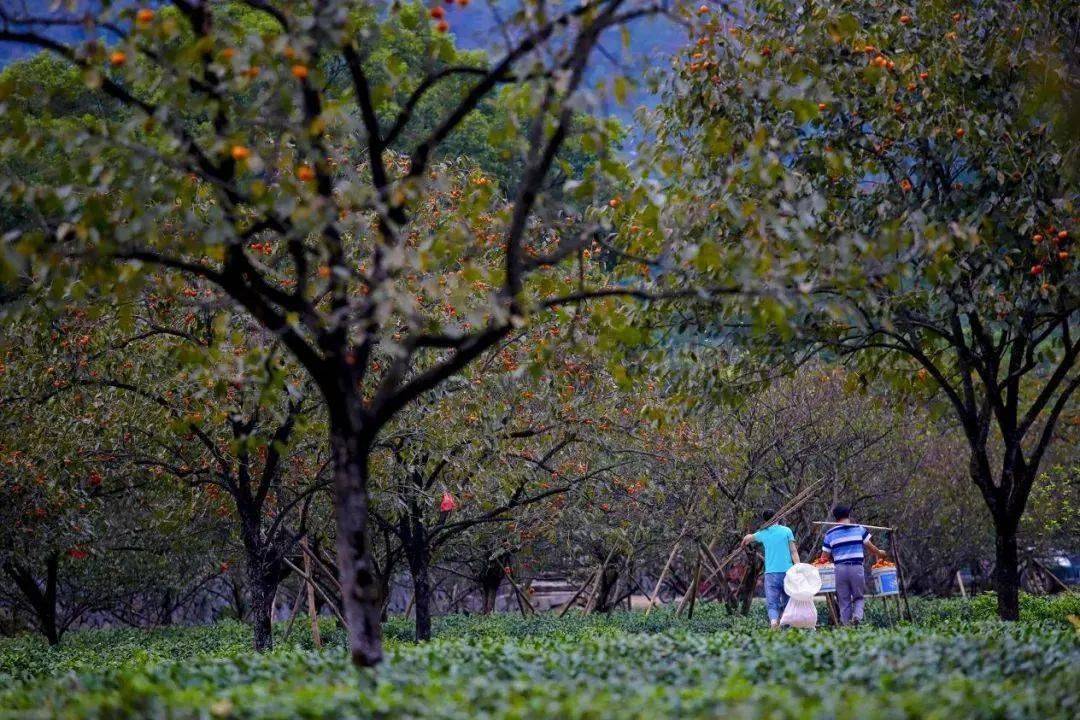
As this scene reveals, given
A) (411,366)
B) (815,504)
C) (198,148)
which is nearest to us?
(198,148)

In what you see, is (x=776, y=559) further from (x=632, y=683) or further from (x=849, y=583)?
(x=632, y=683)

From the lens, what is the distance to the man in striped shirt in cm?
1563

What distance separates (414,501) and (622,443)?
514 centimetres

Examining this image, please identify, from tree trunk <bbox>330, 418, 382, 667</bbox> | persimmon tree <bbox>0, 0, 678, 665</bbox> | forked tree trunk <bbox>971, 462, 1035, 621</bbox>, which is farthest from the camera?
forked tree trunk <bbox>971, 462, 1035, 621</bbox>

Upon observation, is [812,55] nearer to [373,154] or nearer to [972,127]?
[972,127]

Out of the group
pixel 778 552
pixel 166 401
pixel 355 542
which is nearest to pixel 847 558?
pixel 778 552

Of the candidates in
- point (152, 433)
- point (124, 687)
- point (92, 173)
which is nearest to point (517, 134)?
point (92, 173)

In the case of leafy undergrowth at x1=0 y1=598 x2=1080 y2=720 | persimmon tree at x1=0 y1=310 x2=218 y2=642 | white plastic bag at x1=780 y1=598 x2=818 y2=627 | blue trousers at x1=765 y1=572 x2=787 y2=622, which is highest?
persimmon tree at x1=0 y1=310 x2=218 y2=642

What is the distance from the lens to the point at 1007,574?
1234 cm

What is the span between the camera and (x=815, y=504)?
25031 millimetres

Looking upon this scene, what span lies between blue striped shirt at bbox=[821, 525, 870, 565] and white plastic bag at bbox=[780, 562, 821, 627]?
55.1 inches

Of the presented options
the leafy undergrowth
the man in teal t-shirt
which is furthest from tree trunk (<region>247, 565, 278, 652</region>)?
the man in teal t-shirt

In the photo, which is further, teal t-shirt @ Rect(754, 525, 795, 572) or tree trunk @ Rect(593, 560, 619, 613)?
tree trunk @ Rect(593, 560, 619, 613)

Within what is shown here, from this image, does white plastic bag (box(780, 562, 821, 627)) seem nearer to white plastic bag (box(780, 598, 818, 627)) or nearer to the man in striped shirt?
white plastic bag (box(780, 598, 818, 627))
